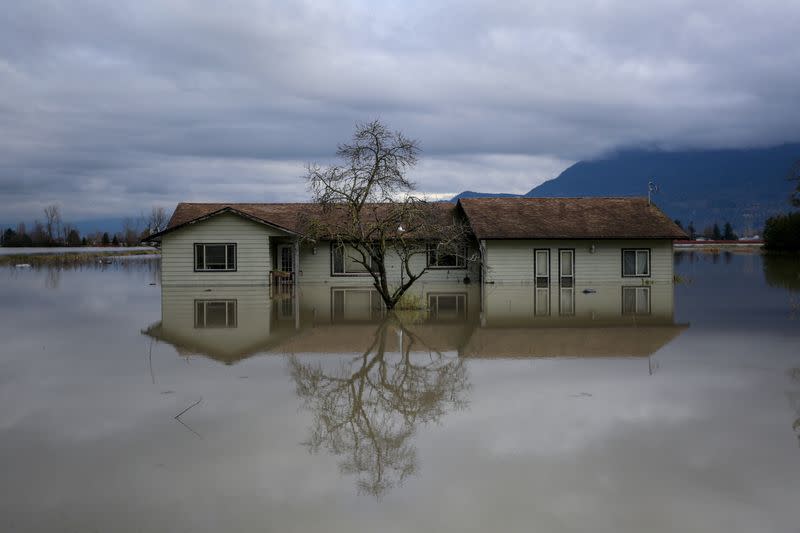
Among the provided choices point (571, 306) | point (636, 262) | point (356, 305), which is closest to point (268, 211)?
point (356, 305)

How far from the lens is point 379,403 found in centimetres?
873

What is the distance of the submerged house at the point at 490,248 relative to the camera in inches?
1100

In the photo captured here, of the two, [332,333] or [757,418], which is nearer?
[757,418]

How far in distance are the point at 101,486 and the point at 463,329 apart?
10094 millimetres

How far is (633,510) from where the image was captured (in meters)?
5.49

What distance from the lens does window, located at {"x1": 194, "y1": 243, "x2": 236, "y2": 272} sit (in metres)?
28.1

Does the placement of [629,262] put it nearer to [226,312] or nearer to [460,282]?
[460,282]

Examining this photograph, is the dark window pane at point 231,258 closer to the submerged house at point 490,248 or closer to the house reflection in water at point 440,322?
the submerged house at point 490,248

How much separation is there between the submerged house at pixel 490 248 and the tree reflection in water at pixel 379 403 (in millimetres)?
15492

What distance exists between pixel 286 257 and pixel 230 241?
3416mm

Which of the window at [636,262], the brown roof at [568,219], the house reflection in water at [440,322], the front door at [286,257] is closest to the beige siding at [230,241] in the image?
the house reflection in water at [440,322]

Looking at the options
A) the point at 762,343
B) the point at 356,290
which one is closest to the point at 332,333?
the point at 762,343

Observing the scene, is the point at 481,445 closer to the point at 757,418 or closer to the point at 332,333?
the point at 757,418

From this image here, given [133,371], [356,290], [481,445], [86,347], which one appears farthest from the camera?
[356,290]
